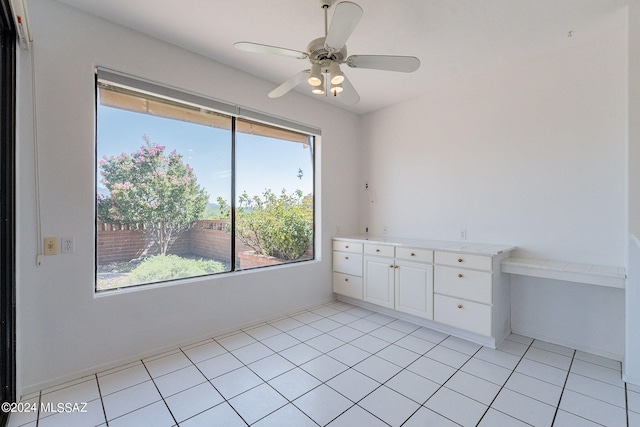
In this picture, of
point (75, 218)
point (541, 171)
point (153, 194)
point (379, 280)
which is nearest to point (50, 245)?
point (75, 218)

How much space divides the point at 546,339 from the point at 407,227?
6.05 ft


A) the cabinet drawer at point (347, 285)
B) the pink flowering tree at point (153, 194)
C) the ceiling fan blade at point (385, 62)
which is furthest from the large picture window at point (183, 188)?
the ceiling fan blade at point (385, 62)

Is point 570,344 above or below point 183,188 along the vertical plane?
below

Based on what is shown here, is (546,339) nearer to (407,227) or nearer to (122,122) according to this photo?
(407,227)

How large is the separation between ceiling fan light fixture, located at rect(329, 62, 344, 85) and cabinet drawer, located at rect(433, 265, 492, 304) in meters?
2.14

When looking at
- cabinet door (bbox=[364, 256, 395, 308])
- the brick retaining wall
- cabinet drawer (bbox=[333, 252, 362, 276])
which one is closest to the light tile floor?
cabinet door (bbox=[364, 256, 395, 308])

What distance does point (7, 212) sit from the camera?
183cm

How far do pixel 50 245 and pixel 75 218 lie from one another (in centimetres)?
24

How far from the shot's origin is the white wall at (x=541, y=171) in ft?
8.18

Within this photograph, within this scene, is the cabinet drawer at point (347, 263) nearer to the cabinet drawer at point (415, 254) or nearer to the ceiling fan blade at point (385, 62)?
the cabinet drawer at point (415, 254)

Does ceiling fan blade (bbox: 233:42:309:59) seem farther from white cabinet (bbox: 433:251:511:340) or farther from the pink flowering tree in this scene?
white cabinet (bbox: 433:251:511:340)

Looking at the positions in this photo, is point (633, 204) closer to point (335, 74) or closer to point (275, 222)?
point (335, 74)

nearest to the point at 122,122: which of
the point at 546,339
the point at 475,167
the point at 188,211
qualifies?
the point at 188,211

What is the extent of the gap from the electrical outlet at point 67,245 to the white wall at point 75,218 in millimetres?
30
